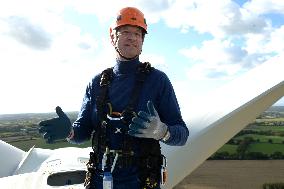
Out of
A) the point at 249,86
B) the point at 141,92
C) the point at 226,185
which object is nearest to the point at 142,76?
the point at 141,92

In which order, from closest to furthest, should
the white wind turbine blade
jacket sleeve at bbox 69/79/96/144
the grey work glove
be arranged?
the grey work glove < jacket sleeve at bbox 69/79/96/144 < the white wind turbine blade

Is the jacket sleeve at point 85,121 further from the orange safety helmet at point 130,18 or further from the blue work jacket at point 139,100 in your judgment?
the orange safety helmet at point 130,18

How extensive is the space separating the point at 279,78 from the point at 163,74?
2.56 meters

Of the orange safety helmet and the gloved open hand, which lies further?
the gloved open hand

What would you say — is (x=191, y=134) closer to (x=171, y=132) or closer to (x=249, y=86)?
(x=249, y=86)

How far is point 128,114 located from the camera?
11.3ft

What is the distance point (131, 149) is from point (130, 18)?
1057 millimetres

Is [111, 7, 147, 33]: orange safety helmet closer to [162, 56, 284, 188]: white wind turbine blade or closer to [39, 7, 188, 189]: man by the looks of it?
[39, 7, 188, 189]: man

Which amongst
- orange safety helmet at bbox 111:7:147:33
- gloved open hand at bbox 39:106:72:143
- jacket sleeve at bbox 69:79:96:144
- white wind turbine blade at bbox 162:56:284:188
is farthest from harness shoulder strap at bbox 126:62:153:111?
white wind turbine blade at bbox 162:56:284:188

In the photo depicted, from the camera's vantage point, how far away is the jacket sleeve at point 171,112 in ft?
11.0

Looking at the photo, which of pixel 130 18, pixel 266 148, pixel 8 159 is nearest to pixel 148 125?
pixel 130 18

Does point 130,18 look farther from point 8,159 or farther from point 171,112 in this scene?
point 8,159

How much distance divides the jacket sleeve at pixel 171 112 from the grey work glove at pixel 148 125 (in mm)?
178

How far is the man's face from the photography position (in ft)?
11.8
